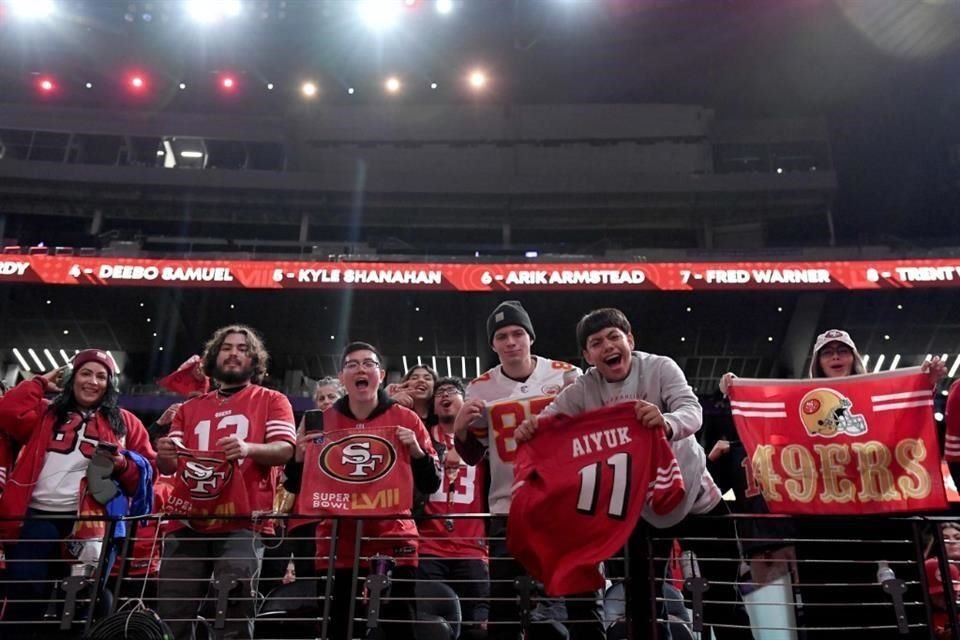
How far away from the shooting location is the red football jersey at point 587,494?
3.00 metres

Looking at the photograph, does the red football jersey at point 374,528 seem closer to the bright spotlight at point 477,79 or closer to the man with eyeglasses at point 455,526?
the man with eyeglasses at point 455,526

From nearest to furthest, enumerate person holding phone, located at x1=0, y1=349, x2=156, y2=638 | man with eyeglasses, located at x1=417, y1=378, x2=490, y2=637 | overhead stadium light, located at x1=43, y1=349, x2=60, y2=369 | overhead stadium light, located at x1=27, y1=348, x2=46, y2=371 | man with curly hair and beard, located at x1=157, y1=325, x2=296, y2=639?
man with curly hair and beard, located at x1=157, y1=325, x2=296, y2=639
person holding phone, located at x1=0, y1=349, x2=156, y2=638
man with eyeglasses, located at x1=417, y1=378, x2=490, y2=637
overhead stadium light, located at x1=27, y1=348, x2=46, y2=371
overhead stadium light, located at x1=43, y1=349, x2=60, y2=369

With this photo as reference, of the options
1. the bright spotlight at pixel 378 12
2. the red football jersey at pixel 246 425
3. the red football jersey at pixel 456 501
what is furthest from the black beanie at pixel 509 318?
the bright spotlight at pixel 378 12

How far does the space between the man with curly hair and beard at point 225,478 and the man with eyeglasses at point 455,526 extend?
0.94 meters

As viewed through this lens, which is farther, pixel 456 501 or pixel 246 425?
pixel 456 501

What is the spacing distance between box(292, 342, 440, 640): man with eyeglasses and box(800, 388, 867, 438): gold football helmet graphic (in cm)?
203

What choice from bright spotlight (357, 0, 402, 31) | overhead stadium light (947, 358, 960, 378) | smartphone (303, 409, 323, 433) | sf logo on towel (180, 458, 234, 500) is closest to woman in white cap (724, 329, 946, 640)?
smartphone (303, 409, 323, 433)

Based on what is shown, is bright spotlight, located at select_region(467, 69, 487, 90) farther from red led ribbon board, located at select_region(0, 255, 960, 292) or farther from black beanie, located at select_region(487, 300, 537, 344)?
black beanie, located at select_region(487, 300, 537, 344)

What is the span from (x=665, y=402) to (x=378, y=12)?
982 inches

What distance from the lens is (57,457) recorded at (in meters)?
4.28

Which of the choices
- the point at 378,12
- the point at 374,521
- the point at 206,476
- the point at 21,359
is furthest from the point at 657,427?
the point at 21,359

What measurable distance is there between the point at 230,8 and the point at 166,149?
9549 millimetres

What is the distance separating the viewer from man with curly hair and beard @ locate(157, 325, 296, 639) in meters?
3.47

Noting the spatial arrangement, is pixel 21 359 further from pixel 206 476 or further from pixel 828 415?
pixel 828 415
